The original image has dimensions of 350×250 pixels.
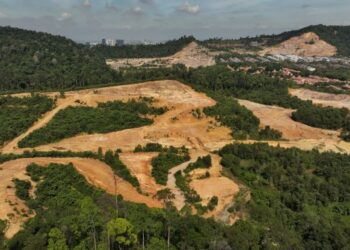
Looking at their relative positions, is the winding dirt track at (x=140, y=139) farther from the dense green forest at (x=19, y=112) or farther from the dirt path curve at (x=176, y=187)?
the dense green forest at (x=19, y=112)

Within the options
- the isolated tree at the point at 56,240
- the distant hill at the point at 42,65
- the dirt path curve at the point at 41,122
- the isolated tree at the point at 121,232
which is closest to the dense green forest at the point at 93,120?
the dirt path curve at the point at 41,122

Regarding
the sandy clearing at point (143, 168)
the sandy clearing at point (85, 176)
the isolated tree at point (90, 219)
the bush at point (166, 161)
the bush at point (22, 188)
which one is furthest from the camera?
the bush at point (166, 161)

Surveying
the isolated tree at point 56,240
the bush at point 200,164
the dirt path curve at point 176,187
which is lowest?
the dirt path curve at point 176,187

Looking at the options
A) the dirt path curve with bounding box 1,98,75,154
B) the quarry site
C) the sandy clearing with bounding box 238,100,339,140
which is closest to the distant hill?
the quarry site

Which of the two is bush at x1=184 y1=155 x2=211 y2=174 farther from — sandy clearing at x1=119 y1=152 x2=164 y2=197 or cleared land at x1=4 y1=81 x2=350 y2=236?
sandy clearing at x1=119 y1=152 x2=164 y2=197

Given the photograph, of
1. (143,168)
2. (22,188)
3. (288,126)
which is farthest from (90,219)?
(288,126)

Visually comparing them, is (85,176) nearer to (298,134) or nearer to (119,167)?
(119,167)

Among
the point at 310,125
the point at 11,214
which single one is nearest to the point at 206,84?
the point at 310,125

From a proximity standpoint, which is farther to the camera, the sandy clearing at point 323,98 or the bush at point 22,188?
the sandy clearing at point 323,98
